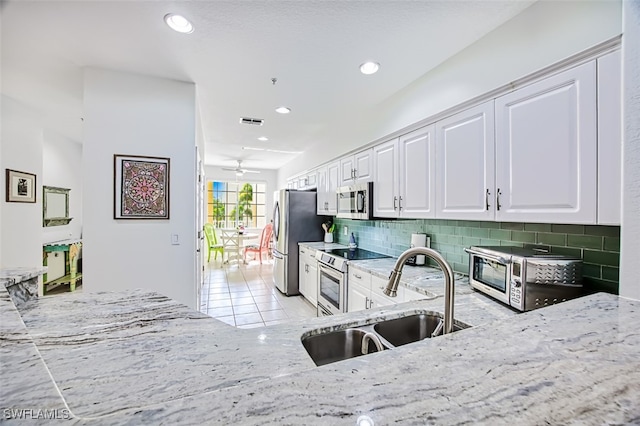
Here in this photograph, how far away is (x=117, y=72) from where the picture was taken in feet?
7.92

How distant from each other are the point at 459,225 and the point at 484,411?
7.14 ft

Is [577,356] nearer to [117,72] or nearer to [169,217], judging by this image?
[169,217]

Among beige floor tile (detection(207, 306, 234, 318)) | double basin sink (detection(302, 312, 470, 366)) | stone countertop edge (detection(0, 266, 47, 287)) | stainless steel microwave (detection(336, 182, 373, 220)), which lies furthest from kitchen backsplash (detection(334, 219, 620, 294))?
stone countertop edge (detection(0, 266, 47, 287))

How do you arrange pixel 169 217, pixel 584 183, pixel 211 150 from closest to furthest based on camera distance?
pixel 584 183
pixel 169 217
pixel 211 150

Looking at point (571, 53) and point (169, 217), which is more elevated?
point (571, 53)

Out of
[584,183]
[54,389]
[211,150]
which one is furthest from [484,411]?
[211,150]

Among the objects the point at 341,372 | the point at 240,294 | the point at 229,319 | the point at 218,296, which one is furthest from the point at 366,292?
the point at 218,296

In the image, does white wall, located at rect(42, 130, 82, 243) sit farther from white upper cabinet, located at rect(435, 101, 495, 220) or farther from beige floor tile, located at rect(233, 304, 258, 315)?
white upper cabinet, located at rect(435, 101, 495, 220)

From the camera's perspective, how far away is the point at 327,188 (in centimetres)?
427

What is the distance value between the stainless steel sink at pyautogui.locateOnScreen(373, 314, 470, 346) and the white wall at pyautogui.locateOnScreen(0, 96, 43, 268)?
392 centimetres

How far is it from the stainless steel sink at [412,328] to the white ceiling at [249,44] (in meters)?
1.71

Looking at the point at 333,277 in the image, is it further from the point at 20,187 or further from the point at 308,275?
the point at 20,187

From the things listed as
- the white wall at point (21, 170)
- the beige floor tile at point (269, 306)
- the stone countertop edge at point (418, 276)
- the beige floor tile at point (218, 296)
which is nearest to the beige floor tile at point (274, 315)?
the beige floor tile at point (269, 306)

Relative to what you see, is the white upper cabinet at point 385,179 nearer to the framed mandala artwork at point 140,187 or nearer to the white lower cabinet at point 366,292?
the white lower cabinet at point 366,292
